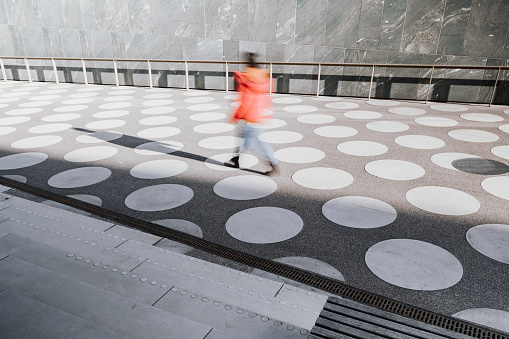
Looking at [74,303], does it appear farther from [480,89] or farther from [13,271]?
[480,89]

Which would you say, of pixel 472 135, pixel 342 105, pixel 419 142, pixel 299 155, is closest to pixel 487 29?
pixel 342 105

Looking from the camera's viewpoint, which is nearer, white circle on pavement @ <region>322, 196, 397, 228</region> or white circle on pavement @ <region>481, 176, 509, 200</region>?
white circle on pavement @ <region>322, 196, 397, 228</region>

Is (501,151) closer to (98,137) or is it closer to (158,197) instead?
(158,197)

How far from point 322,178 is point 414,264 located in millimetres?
1886

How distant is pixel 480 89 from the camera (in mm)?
9773

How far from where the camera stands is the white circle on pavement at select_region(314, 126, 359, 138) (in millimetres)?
6375

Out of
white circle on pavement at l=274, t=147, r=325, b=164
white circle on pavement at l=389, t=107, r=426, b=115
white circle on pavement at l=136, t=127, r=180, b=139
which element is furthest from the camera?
white circle on pavement at l=389, t=107, r=426, b=115

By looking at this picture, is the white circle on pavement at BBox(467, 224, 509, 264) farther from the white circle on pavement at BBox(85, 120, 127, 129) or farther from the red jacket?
the white circle on pavement at BBox(85, 120, 127, 129)

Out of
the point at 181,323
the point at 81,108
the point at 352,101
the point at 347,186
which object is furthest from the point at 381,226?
the point at 81,108

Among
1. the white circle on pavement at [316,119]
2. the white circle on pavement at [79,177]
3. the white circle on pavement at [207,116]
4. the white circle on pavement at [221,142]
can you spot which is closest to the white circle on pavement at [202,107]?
the white circle on pavement at [207,116]

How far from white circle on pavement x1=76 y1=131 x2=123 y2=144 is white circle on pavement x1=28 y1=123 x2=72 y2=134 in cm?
85

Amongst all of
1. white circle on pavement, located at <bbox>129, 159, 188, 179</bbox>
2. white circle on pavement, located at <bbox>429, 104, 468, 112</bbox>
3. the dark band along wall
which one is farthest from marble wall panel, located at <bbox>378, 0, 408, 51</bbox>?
white circle on pavement, located at <bbox>129, 159, 188, 179</bbox>

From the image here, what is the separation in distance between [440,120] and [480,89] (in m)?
3.44

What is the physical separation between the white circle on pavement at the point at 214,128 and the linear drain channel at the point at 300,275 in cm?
331
